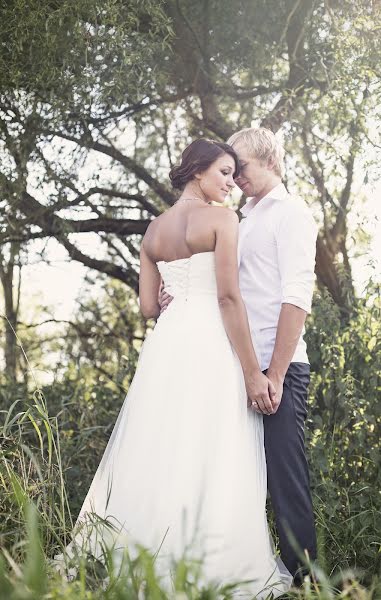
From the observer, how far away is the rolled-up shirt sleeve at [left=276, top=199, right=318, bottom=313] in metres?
3.13

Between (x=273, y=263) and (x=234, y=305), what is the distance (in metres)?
0.32

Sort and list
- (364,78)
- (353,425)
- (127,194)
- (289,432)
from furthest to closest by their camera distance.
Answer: (127,194) < (364,78) < (353,425) < (289,432)

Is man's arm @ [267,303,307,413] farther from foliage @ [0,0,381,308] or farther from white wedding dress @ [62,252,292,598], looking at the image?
foliage @ [0,0,381,308]

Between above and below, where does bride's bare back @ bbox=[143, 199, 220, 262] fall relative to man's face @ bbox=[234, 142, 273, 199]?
below

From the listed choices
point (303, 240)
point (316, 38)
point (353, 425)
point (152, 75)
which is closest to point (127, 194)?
point (152, 75)

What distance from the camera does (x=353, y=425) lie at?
14.7 feet

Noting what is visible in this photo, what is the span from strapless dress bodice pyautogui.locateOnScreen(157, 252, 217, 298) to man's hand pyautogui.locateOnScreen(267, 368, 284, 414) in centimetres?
40

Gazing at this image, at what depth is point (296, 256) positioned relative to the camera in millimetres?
3168

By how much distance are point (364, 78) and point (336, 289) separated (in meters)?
1.64

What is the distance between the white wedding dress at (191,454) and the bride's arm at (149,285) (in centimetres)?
24

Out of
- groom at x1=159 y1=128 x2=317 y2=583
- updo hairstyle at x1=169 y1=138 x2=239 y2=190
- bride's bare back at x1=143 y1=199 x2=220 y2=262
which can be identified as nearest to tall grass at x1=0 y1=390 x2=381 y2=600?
groom at x1=159 y1=128 x2=317 y2=583

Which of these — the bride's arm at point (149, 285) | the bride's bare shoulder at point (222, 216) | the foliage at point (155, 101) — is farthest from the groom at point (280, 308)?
the foliage at point (155, 101)

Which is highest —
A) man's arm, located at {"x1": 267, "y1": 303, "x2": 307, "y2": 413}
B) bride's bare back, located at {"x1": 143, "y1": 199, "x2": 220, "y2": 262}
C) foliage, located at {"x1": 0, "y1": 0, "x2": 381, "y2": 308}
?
foliage, located at {"x1": 0, "y1": 0, "x2": 381, "y2": 308}

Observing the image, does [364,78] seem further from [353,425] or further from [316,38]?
[353,425]
